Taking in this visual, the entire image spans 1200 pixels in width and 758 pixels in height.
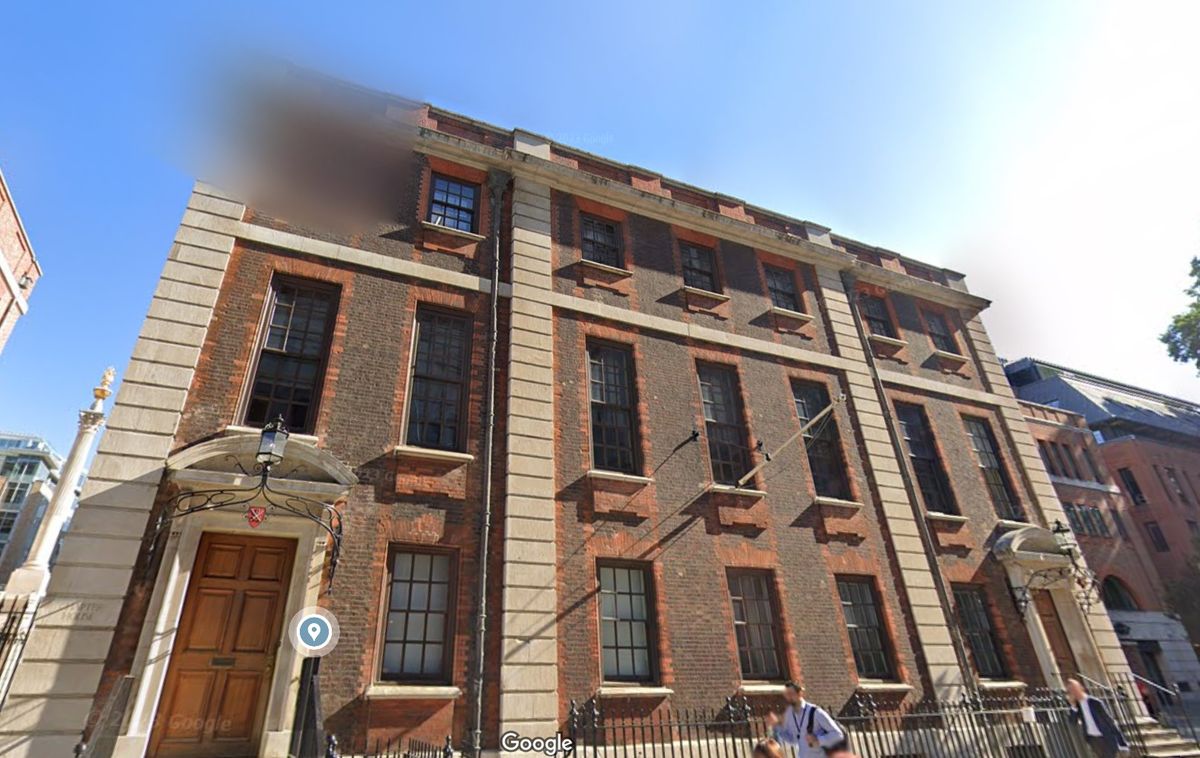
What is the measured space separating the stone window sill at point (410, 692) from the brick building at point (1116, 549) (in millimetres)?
27221

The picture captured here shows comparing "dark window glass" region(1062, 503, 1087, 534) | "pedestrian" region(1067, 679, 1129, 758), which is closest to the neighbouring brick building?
"pedestrian" region(1067, 679, 1129, 758)

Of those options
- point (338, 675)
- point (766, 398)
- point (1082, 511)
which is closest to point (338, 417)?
point (338, 675)

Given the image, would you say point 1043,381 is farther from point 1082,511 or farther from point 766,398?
point 766,398

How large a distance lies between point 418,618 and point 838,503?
29.0 ft

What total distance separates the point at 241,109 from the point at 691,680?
13.3 m

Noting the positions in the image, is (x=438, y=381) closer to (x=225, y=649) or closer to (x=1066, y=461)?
(x=225, y=649)

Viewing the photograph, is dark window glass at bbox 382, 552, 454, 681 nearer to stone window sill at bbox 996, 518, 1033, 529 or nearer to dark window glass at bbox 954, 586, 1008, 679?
dark window glass at bbox 954, 586, 1008, 679

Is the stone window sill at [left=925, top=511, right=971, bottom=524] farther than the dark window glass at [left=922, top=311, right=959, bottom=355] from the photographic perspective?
No

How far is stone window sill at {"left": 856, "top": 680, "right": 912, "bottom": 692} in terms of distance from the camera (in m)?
10.7

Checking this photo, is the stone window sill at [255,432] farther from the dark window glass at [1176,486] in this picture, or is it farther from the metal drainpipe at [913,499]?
the dark window glass at [1176,486]

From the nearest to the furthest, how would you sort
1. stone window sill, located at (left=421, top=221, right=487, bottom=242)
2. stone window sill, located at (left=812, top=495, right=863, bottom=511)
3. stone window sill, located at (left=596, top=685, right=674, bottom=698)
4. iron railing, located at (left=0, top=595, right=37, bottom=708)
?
iron railing, located at (left=0, top=595, right=37, bottom=708), stone window sill, located at (left=596, top=685, right=674, bottom=698), stone window sill, located at (left=421, top=221, right=487, bottom=242), stone window sill, located at (left=812, top=495, right=863, bottom=511)

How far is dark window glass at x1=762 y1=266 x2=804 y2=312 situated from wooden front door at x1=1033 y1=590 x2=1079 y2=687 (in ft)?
29.9

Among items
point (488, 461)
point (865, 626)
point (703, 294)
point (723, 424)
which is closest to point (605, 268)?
point (703, 294)

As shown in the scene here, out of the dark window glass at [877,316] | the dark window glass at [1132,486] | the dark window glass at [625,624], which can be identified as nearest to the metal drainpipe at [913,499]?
the dark window glass at [877,316]
